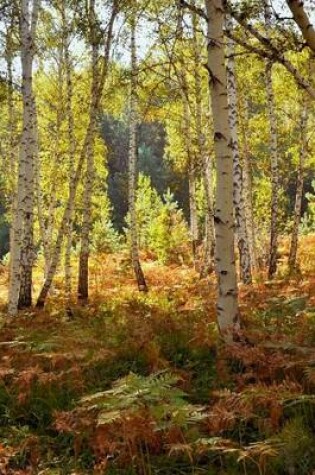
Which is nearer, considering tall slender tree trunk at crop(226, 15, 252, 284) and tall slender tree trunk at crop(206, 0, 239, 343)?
tall slender tree trunk at crop(206, 0, 239, 343)

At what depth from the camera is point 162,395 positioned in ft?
13.9

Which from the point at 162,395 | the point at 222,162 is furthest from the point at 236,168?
the point at 162,395

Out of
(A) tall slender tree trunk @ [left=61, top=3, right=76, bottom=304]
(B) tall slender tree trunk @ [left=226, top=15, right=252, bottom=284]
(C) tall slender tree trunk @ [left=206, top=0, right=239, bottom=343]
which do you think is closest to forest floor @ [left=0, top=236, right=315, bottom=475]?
(C) tall slender tree trunk @ [left=206, top=0, right=239, bottom=343]

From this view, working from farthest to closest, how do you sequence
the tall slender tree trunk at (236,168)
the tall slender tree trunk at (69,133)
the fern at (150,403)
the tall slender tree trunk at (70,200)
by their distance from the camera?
the tall slender tree trunk at (69,133) < the tall slender tree trunk at (236,168) < the tall slender tree trunk at (70,200) < the fern at (150,403)

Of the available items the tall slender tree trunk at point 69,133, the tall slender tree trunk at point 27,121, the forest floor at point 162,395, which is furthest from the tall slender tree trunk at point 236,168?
the tall slender tree trunk at point 27,121

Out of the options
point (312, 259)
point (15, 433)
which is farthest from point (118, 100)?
point (15, 433)

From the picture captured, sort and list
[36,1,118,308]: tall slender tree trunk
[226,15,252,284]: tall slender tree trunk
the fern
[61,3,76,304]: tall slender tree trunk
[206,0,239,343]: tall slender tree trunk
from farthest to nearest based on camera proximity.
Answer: [61,3,76,304]: tall slender tree trunk < [226,15,252,284]: tall slender tree trunk < [36,1,118,308]: tall slender tree trunk < [206,0,239,343]: tall slender tree trunk < the fern

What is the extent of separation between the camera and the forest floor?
3.88 metres

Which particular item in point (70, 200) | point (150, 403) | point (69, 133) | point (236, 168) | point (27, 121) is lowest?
point (150, 403)

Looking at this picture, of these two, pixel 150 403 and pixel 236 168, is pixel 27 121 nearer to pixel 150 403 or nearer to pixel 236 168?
pixel 236 168

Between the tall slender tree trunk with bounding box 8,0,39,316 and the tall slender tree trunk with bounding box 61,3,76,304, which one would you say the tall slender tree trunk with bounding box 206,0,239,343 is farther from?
the tall slender tree trunk with bounding box 61,3,76,304

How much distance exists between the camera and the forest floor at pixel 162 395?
3877 millimetres

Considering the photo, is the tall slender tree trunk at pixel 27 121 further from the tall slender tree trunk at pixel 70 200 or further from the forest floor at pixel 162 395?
the forest floor at pixel 162 395

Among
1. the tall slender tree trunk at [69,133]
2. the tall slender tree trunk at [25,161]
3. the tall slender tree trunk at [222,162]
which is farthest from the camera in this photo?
the tall slender tree trunk at [69,133]
